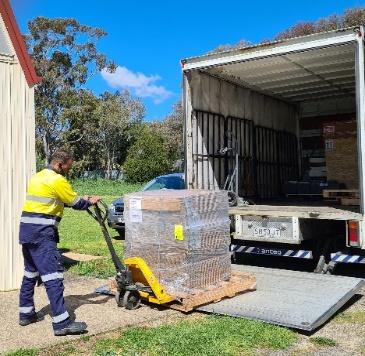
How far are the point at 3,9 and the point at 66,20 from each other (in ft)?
107

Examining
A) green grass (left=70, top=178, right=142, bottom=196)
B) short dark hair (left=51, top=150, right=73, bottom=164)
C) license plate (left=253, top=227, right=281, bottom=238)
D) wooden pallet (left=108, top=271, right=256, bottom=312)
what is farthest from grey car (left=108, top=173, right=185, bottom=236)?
green grass (left=70, top=178, right=142, bottom=196)

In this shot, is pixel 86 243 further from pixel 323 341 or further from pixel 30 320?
pixel 323 341

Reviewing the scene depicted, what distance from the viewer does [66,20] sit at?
37719mm

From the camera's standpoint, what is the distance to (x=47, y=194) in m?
5.19

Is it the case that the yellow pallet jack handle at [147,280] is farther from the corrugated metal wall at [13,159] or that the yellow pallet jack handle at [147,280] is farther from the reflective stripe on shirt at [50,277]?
the corrugated metal wall at [13,159]

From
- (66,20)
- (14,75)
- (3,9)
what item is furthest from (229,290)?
(66,20)

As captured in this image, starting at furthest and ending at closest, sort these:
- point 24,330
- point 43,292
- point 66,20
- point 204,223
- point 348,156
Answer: point 66,20
point 348,156
point 43,292
point 204,223
point 24,330

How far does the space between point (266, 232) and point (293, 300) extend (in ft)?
4.69

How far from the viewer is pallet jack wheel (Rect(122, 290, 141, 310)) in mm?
5738

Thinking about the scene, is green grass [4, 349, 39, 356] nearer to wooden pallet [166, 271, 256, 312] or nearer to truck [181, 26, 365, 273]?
wooden pallet [166, 271, 256, 312]

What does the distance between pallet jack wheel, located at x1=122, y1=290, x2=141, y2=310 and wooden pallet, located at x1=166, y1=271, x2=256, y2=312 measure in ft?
1.20

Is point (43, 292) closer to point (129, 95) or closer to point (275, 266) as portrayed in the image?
point (275, 266)

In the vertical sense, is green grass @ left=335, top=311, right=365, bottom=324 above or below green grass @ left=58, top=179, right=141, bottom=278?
below

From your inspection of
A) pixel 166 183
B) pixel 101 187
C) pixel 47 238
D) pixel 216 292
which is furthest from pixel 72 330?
pixel 101 187
